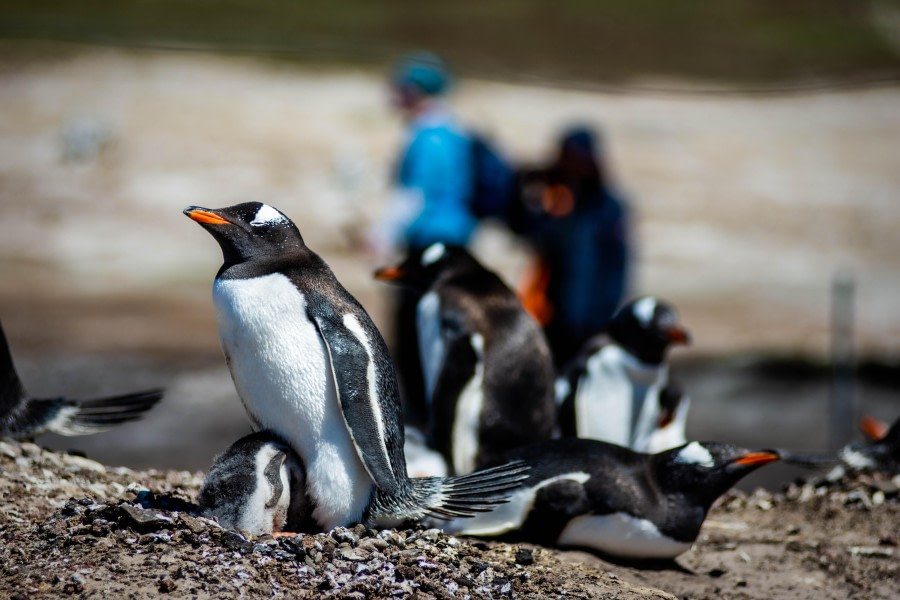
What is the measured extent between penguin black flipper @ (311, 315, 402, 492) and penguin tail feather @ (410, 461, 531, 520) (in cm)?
18

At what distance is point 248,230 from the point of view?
11.6 ft

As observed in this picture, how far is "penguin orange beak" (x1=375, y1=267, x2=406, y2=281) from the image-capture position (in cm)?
516

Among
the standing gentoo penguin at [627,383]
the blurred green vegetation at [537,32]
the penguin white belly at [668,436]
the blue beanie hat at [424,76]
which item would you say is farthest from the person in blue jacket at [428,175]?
the blurred green vegetation at [537,32]

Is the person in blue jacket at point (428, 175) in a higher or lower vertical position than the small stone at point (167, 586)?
higher

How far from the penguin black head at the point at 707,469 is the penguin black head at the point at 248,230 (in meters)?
1.56

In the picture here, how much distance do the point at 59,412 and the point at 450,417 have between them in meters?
1.44

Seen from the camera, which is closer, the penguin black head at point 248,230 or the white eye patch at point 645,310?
the penguin black head at point 248,230

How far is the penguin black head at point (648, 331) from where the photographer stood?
5414 mm

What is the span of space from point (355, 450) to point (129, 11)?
24957mm

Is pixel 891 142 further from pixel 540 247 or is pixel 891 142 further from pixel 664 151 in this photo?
pixel 540 247

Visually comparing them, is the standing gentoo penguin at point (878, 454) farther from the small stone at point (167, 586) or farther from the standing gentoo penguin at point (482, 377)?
the small stone at point (167, 586)

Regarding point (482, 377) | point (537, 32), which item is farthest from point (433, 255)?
point (537, 32)

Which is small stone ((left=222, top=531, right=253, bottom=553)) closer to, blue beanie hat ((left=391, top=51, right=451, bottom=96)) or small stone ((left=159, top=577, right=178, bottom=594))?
small stone ((left=159, top=577, right=178, bottom=594))

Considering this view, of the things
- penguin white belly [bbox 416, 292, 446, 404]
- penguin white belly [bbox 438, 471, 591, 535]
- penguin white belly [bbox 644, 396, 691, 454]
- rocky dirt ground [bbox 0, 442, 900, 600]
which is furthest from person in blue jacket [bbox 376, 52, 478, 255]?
penguin white belly [bbox 438, 471, 591, 535]
